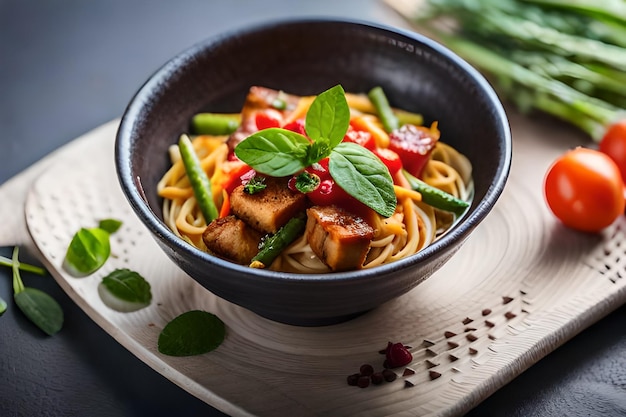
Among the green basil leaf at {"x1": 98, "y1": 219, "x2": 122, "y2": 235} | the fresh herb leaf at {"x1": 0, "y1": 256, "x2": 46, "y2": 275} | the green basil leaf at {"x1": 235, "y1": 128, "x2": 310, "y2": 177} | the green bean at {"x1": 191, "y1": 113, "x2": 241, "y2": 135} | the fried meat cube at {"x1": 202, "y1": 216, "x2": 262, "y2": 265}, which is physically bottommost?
the fresh herb leaf at {"x1": 0, "y1": 256, "x2": 46, "y2": 275}

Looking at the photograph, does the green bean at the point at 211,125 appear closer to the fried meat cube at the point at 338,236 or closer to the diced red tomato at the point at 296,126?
the diced red tomato at the point at 296,126

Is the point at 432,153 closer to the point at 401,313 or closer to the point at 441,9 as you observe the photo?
the point at 401,313

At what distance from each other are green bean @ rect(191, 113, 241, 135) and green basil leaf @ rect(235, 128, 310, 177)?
103 cm

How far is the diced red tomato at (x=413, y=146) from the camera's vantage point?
4273mm

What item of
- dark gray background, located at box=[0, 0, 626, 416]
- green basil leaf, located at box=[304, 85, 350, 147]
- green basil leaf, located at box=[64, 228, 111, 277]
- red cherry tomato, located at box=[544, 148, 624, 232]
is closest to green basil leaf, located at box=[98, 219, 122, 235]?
green basil leaf, located at box=[64, 228, 111, 277]

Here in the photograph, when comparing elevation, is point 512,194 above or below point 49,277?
above

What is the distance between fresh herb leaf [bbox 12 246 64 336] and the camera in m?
4.01

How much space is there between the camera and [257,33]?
479 cm

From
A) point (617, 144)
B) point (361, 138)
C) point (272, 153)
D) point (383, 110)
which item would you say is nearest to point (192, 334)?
point (272, 153)

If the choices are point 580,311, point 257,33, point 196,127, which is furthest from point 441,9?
point 580,311

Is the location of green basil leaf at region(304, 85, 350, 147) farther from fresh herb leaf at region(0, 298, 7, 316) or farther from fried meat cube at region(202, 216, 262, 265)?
fresh herb leaf at region(0, 298, 7, 316)

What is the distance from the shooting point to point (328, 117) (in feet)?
12.3

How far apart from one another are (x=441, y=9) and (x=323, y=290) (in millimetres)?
3425

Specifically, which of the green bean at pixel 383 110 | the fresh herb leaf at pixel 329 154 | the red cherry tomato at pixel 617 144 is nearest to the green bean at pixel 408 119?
the green bean at pixel 383 110
